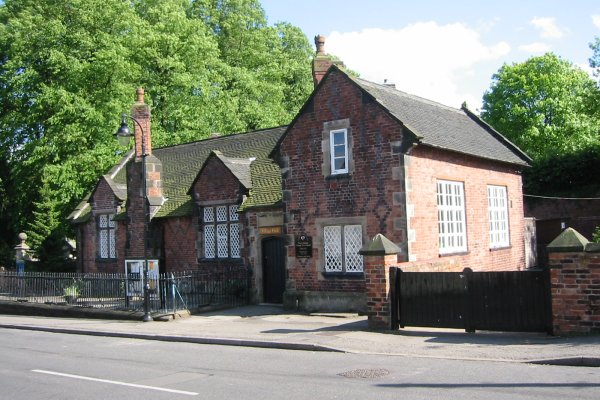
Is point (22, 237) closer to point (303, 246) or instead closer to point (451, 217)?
point (303, 246)

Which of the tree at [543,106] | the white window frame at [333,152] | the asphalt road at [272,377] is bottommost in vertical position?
the asphalt road at [272,377]

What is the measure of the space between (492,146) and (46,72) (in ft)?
81.1

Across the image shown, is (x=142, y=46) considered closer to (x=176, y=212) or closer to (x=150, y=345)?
(x=176, y=212)

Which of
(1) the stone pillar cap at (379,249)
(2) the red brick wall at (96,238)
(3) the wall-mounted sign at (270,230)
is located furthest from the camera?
(2) the red brick wall at (96,238)

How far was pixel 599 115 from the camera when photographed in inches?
1645

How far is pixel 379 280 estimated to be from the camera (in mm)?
14266

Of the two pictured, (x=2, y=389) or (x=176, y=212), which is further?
(x=176, y=212)

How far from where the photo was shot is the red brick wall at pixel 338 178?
688 inches

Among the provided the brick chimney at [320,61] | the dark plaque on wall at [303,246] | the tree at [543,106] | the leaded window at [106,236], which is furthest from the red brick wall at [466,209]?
the tree at [543,106]

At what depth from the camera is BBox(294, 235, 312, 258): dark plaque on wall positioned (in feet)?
62.0

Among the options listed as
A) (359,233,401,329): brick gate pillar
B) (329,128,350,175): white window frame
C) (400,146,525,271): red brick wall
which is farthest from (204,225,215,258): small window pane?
(359,233,401,329): brick gate pillar

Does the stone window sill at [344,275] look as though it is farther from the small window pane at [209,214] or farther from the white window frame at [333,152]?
the small window pane at [209,214]

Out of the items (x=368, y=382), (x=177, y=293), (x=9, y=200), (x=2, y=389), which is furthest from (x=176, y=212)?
(x=9, y=200)

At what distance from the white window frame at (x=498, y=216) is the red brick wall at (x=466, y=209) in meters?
0.24
